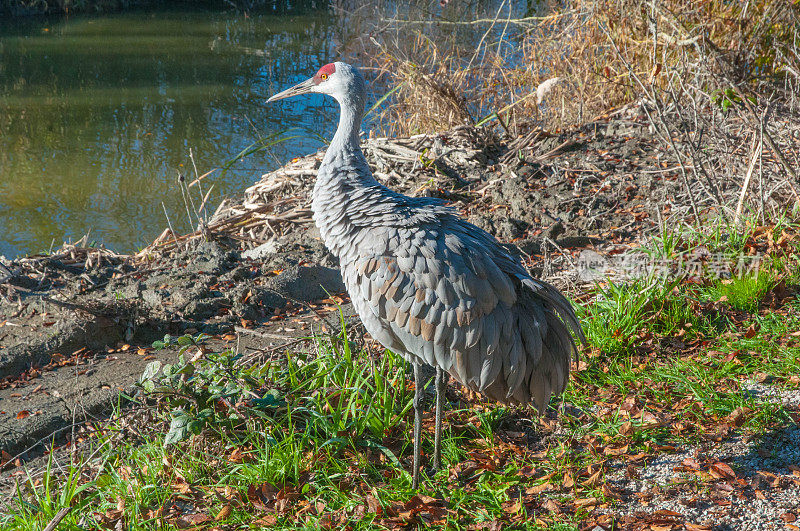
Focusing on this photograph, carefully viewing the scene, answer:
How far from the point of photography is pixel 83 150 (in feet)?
33.3

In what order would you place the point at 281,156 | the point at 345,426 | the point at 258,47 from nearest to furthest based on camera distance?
the point at 345,426 → the point at 281,156 → the point at 258,47

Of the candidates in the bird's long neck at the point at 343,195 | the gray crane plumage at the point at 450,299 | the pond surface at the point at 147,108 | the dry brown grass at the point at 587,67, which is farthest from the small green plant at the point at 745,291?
the pond surface at the point at 147,108

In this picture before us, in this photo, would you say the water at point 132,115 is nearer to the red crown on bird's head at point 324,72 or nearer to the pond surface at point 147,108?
the pond surface at point 147,108

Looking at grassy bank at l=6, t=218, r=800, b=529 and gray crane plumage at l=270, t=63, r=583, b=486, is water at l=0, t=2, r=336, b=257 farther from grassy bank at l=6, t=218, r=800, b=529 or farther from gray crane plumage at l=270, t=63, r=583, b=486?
gray crane plumage at l=270, t=63, r=583, b=486

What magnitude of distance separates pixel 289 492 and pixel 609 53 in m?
7.30

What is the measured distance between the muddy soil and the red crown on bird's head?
1.46 meters

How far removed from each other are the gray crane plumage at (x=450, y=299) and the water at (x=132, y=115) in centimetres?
494

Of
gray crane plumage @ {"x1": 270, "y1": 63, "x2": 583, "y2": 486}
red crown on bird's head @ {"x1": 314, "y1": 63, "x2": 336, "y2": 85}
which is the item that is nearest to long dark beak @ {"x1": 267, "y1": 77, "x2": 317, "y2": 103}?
red crown on bird's head @ {"x1": 314, "y1": 63, "x2": 336, "y2": 85}

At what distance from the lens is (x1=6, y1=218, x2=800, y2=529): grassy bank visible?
123 inches

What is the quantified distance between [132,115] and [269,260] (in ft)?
24.2

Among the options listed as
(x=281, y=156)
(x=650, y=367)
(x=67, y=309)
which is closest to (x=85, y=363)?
(x=67, y=309)

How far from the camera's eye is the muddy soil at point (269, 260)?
433 centimetres

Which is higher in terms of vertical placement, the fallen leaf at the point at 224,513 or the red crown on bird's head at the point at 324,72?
the red crown on bird's head at the point at 324,72

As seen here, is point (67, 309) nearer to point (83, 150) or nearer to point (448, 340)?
point (448, 340)
